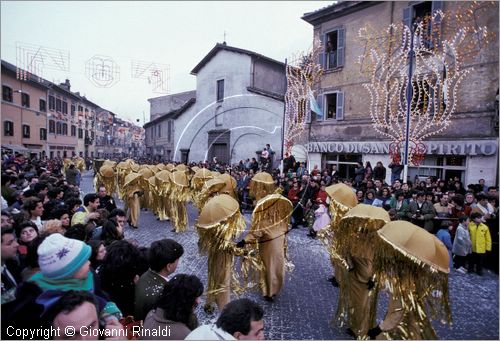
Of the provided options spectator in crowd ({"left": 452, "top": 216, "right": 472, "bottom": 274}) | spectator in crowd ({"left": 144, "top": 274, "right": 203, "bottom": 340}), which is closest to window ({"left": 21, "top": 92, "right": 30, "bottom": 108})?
spectator in crowd ({"left": 452, "top": 216, "right": 472, "bottom": 274})

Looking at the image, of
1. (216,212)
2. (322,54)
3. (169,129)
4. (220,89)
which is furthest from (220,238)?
(169,129)

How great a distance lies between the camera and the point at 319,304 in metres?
5.56

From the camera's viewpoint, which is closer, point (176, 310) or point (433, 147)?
point (176, 310)

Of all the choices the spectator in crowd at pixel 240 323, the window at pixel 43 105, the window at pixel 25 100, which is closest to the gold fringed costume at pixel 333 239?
the spectator in crowd at pixel 240 323

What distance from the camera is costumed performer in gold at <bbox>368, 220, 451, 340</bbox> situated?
3350 mm

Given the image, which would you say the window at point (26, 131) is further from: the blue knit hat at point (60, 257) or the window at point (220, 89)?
the blue knit hat at point (60, 257)

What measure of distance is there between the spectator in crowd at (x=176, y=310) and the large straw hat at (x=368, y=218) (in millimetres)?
2370

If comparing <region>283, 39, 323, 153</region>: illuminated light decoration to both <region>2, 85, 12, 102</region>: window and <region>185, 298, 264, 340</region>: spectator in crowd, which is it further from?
<region>2, 85, 12, 102</region>: window

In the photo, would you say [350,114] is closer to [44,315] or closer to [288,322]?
[288,322]

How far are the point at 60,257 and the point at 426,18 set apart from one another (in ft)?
48.9

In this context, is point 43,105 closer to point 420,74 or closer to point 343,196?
point 420,74

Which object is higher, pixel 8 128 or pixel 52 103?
pixel 52 103

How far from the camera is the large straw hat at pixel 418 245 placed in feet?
10.8

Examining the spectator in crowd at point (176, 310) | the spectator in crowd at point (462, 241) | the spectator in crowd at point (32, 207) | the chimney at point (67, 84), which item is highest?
the chimney at point (67, 84)
